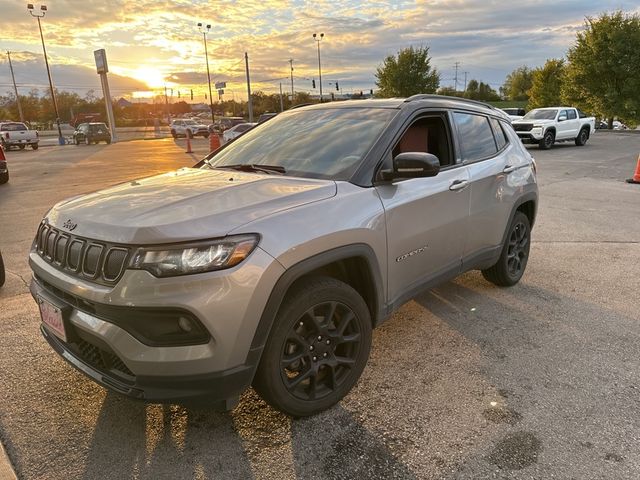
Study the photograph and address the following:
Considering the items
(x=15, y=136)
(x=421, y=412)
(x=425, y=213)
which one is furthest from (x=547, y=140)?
(x=15, y=136)

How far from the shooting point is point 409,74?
41469 mm

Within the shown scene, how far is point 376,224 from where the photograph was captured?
283 centimetres

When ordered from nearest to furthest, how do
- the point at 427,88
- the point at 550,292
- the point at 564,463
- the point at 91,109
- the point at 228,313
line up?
the point at 228,313
the point at 564,463
the point at 550,292
the point at 427,88
the point at 91,109

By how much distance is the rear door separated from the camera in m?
3.02

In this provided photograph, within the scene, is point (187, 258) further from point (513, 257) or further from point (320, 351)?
point (513, 257)

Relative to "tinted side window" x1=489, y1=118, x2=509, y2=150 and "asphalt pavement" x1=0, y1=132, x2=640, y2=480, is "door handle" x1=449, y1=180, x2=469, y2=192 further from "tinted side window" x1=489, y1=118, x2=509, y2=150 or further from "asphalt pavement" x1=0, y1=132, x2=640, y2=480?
"asphalt pavement" x1=0, y1=132, x2=640, y2=480

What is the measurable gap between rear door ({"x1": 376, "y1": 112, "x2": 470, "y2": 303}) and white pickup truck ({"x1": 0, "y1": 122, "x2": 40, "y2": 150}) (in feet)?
108

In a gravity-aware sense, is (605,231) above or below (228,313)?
below

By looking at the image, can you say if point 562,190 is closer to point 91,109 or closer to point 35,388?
point 35,388

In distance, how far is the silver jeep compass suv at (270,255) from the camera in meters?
2.14

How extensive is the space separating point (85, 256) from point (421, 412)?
6.57 feet

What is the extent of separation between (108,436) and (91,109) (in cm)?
10194

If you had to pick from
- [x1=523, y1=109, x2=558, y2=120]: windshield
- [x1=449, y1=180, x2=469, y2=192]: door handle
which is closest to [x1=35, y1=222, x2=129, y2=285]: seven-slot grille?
[x1=449, y1=180, x2=469, y2=192]: door handle

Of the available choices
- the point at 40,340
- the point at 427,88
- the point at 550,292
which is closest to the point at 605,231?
the point at 550,292
